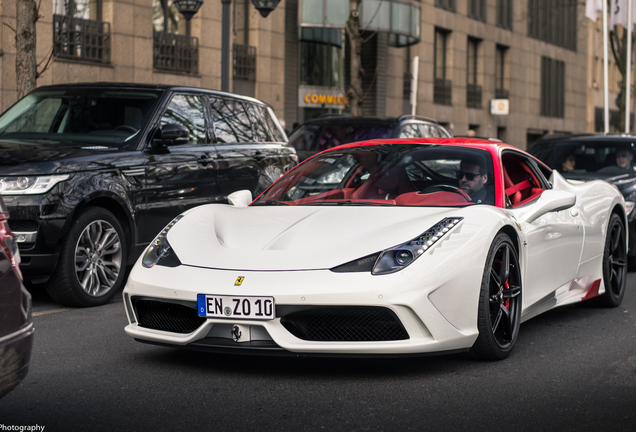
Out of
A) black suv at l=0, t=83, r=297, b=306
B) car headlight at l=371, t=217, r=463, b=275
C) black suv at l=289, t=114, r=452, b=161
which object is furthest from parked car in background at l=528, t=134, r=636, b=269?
car headlight at l=371, t=217, r=463, b=275

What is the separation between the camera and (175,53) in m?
23.3

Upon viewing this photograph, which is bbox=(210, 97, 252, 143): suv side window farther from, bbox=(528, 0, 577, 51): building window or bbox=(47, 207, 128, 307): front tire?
bbox=(528, 0, 577, 51): building window

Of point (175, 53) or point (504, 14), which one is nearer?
point (175, 53)

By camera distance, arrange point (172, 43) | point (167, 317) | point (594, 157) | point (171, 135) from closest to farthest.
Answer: point (167, 317) < point (171, 135) < point (594, 157) < point (172, 43)

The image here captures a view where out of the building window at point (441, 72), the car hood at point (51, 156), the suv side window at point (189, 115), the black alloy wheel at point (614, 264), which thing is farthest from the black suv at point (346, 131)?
the building window at point (441, 72)

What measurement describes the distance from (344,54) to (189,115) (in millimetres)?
23377

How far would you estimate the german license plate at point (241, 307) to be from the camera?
4.44m

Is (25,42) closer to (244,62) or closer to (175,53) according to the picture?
(175,53)

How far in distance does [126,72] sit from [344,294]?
18.2 meters

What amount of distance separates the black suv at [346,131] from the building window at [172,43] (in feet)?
33.1

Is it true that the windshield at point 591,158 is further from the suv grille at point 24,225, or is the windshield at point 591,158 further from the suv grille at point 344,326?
the suv grille at point 344,326

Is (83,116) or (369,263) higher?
(83,116)

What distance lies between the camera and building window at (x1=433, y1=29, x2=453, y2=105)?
3759cm

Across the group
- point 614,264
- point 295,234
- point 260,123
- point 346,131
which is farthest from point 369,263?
point 346,131
